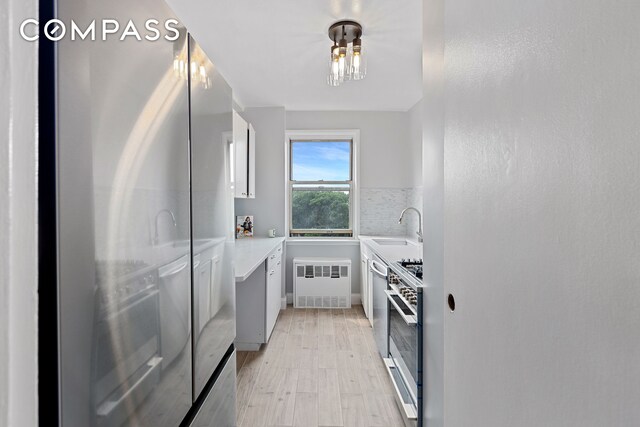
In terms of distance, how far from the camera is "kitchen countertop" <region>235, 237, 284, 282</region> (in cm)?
218

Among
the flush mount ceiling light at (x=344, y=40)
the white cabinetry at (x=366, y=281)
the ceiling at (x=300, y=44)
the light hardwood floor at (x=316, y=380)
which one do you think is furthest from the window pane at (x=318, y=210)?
the flush mount ceiling light at (x=344, y=40)

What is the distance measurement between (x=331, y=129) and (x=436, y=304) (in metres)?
3.32

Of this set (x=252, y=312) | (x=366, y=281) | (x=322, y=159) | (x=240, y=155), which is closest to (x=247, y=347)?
(x=252, y=312)

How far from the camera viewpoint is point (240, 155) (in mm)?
3479

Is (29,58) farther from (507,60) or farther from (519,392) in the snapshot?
(519,392)

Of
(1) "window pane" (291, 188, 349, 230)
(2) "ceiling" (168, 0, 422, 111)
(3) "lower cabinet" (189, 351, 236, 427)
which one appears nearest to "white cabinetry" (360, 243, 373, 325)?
(1) "window pane" (291, 188, 349, 230)

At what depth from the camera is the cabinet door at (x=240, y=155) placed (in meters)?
3.27

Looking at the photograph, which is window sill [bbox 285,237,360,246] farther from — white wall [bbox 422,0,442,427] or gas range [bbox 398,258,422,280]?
white wall [bbox 422,0,442,427]

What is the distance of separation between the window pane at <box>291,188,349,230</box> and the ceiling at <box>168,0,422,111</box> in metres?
1.24

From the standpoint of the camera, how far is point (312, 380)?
2.43 m

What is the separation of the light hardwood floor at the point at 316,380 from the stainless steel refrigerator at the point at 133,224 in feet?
3.52

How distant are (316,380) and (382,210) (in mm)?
2516

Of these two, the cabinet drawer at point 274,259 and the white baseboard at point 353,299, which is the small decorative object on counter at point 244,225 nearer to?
the cabinet drawer at point 274,259

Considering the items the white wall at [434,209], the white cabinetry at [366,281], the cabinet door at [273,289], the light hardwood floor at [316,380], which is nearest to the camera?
the white wall at [434,209]
